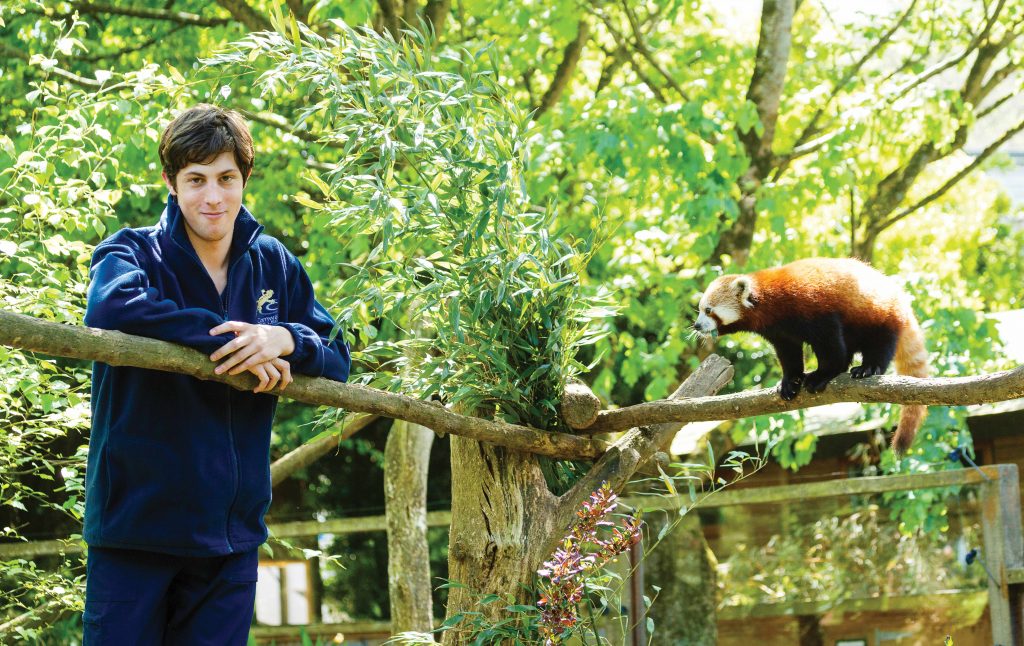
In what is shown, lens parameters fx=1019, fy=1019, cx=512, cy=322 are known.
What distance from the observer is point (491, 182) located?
2715 millimetres

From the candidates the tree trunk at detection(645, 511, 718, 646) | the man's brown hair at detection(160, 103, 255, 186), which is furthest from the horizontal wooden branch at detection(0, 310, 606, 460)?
the tree trunk at detection(645, 511, 718, 646)

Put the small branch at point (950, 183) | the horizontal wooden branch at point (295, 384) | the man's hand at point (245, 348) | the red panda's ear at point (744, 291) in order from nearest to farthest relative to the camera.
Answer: the horizontal wooden branch at point (295, 384)
the man's hand at point (245, 348)
the red panda's ear at point (744, 291)
the small branch at point (950, 183)

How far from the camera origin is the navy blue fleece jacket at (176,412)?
1.92 m

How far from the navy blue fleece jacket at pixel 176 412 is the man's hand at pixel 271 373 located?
79mm

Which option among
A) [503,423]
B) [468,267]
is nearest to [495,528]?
[503,423]

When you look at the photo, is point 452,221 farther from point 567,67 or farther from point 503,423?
point 567,67

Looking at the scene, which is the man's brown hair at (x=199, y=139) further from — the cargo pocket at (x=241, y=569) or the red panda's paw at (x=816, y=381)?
the red panda's paw at (x=816, y=381)

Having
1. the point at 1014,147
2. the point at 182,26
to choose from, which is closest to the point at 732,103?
the point at 182,26

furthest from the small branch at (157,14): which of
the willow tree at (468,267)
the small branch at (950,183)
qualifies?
the small branch at (950,183)

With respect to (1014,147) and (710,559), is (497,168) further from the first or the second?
(1014,147)

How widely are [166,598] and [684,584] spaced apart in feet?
15.2

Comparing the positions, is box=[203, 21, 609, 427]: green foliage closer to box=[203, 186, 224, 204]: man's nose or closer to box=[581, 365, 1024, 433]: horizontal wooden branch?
box=[581, 365, 1024, 433]: horizontal wooden branch

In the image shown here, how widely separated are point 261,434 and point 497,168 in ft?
3.24

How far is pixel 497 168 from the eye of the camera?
2717mm
